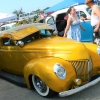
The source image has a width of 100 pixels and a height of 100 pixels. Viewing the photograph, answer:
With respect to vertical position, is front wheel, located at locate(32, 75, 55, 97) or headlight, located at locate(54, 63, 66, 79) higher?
headlight, located at locate(54, 63, 66, 79)

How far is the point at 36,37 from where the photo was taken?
17.3ft

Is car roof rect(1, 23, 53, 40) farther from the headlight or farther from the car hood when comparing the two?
the headlight

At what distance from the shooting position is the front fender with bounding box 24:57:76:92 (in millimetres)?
3828

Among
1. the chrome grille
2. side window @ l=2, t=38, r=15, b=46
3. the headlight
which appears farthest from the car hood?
side window @ l=2, t=38, r=15, b=46

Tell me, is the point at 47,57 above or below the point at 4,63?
above

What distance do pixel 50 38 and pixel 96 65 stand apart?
1.36 meters

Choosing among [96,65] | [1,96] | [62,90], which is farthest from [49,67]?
[1,96]

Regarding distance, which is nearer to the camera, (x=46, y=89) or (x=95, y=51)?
(x=46, y=89)

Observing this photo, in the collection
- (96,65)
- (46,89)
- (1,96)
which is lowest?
(1,96)

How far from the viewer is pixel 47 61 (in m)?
4.13

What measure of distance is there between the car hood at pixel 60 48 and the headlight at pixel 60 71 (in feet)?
1.11

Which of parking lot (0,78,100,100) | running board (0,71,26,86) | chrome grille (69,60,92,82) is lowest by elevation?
parking lot (0,78,100,100)

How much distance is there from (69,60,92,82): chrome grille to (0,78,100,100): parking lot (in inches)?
11.7

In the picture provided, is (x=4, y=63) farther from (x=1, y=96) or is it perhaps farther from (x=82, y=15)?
(x=82, y=15)
